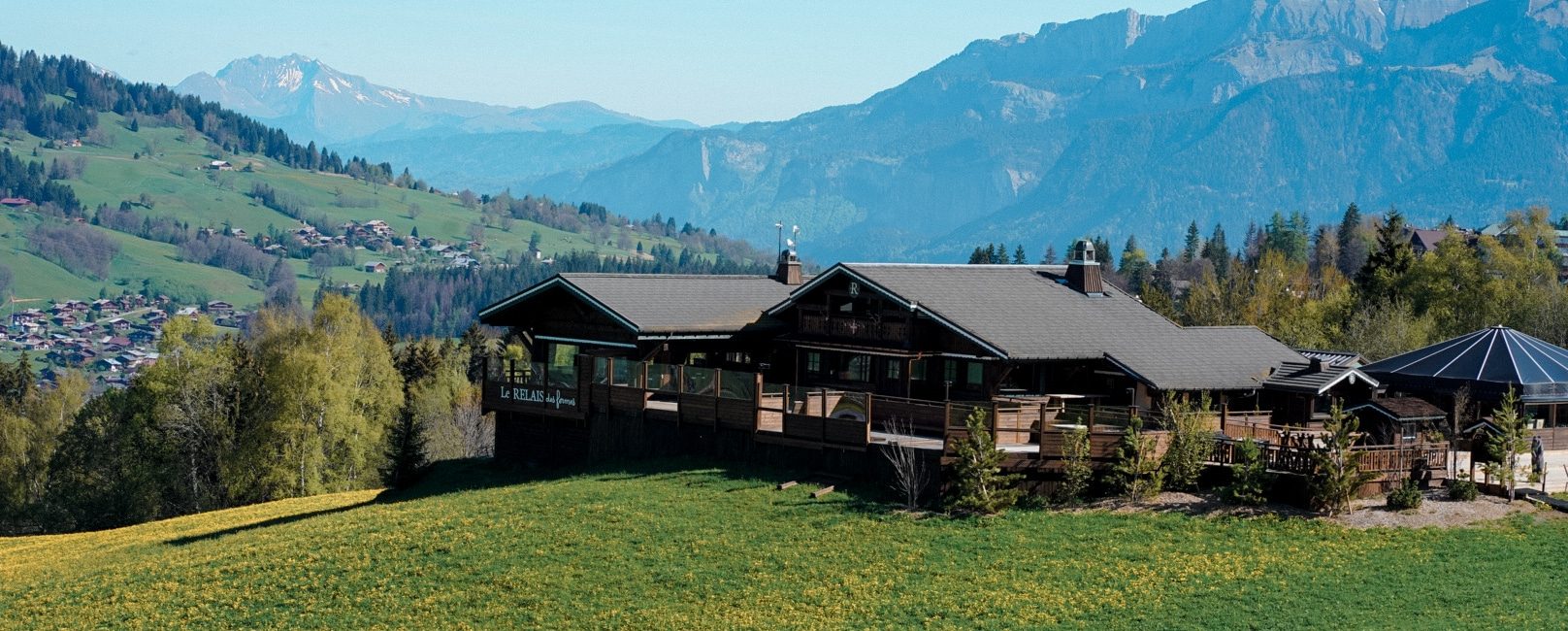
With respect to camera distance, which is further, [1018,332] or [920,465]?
[1018,332]

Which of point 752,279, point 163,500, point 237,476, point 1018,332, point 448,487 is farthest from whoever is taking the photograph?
point 163,500

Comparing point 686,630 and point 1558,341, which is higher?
point 1558,341

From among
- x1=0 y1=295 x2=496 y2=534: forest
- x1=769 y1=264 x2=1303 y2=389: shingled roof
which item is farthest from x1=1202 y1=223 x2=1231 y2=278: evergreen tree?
x1=769 y1=264 x2=1303 y2=389: shingled roof

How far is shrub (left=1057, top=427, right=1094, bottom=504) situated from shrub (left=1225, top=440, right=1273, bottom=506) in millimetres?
2963

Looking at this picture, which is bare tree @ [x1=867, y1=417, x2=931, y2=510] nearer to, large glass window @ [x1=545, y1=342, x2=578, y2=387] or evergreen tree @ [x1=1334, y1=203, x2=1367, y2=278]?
large glass window @ [x1=545, y1=342, x2=578, y2=387]

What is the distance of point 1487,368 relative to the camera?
44.6 meters

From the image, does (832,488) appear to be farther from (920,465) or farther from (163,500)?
(163,500)

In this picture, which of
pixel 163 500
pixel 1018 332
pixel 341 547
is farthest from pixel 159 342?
pixel 1018 332

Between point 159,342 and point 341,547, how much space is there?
39.4 metres

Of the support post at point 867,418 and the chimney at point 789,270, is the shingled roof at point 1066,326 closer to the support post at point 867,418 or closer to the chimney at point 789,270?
the support post at point 867,418

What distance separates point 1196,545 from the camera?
31.6 metres

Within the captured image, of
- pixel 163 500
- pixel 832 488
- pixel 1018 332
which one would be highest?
pixel 1018 332

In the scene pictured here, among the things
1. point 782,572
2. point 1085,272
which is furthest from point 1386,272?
point 782,572

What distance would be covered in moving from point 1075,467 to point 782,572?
7.06 metres
